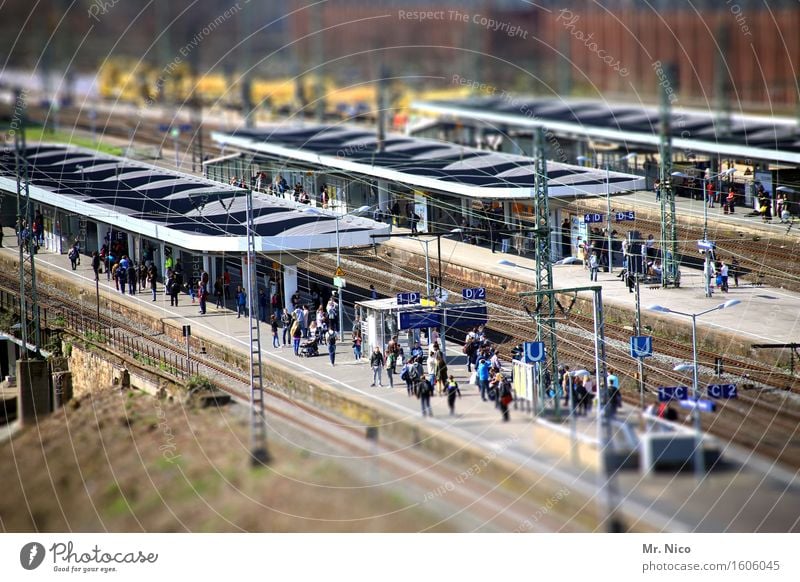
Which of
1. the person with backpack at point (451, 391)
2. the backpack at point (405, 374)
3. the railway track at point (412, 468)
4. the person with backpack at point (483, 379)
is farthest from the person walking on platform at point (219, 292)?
the person with backpack at point (483, 379)

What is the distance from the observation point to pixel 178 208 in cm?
4169

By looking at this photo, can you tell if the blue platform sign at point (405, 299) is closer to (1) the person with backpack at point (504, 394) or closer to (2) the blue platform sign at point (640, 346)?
(1) the person with backpack at point (504, 394)

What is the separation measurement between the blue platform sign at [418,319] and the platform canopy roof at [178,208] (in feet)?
16.3

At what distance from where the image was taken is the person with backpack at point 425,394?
85.7 ft

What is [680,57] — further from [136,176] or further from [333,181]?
[136,176]

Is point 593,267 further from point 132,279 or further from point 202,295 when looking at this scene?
point 132,279

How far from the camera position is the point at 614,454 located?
19484 millimetres

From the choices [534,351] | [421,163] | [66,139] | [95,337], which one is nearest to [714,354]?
[534,351]

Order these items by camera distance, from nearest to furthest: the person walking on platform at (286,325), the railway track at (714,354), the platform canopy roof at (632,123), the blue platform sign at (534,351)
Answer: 1. the railway track at (714,354)
2. the blue platform sign at (534,351)
3. the person walking on platform at (286,325)
4. the platform canopy roof at (632,123)

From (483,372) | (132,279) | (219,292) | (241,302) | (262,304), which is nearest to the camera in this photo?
(483,372)

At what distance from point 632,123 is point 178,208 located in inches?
982

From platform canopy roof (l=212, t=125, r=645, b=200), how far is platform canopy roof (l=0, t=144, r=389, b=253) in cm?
540

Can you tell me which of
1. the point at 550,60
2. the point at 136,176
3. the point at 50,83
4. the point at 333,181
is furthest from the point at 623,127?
the point at 50,83

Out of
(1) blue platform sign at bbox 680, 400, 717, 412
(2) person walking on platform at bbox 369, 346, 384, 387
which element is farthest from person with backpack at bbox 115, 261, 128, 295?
(1) blue platform sign at bbox 680, 400, 717, 412
